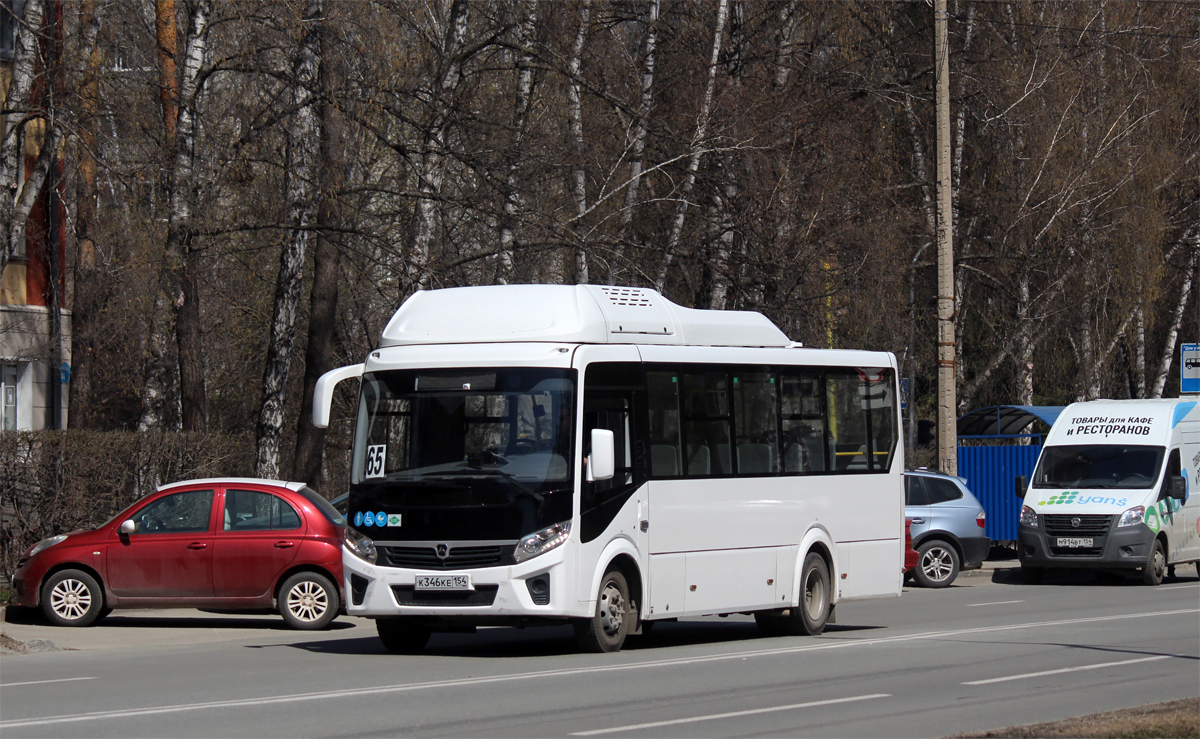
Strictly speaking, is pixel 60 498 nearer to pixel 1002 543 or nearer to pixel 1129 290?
pixel 1002 543

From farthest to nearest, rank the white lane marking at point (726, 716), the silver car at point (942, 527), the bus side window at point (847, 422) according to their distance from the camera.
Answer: the silver car at point (942, 527) → the bus side window at point (847, 422) → the white lane marking at point (726, 716)

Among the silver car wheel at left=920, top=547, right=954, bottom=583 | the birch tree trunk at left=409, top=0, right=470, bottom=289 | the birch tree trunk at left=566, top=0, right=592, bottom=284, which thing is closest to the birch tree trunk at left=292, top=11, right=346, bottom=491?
the birch tree trunk at left=409, top=0, right=470, bottom=289

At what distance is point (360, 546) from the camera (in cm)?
1254

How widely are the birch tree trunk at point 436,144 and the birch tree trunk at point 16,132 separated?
498 cm

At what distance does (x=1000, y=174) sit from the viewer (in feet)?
106

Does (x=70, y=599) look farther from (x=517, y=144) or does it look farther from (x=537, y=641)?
(x=517, y=144)

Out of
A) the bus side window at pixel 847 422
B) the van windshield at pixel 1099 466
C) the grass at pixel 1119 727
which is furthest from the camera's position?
the van windshield at pixel 1099 466

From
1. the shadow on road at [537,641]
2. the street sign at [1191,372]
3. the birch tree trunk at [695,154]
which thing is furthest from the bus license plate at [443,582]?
the street sign at [1191,372]

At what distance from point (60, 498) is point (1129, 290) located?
77.8ft

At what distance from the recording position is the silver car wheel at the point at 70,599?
1535 centimetres

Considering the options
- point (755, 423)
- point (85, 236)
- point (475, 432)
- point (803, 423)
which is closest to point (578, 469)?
point (475, 432)

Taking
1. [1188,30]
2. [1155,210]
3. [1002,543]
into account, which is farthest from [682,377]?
[1188,30]

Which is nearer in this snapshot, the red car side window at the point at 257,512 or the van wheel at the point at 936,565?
the red car side window at the point at 257,512

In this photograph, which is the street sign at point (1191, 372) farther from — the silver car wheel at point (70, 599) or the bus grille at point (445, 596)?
the silver car wheel at point (70, 599)
